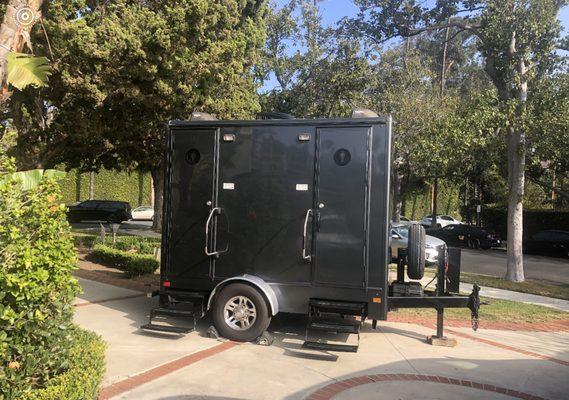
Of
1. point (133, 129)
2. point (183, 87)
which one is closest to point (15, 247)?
point (183, 87)

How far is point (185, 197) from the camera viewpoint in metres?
6.92

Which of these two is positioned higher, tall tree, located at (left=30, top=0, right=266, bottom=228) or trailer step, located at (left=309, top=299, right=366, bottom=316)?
tall tree, located at (left=30, top=0, right=266, bottom=228)

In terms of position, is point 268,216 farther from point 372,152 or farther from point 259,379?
point 259,379

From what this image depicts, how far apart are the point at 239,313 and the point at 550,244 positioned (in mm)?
→ 23753

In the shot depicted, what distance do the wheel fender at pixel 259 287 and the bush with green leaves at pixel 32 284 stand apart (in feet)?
9.73

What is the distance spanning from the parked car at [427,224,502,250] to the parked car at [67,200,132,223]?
2159 centimetres

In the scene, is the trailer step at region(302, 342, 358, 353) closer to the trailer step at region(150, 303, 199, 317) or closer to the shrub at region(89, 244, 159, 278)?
the trailer step at region(150, 303, 199, 317)

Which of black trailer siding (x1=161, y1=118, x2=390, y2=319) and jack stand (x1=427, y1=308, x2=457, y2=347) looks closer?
black trailer siding (x1=161, y1=118, x2=390, y2=319)

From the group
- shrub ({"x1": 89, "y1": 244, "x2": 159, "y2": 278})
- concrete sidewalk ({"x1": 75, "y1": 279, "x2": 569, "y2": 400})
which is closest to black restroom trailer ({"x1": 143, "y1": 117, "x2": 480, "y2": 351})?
concrete sidewalk ({"x1": 75, "y1": 279, "x2": 569, "y2": 400})

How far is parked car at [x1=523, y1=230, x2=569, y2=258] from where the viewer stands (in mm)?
25091

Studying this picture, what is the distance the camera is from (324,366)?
571 centimetres

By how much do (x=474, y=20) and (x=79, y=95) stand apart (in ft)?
37.5

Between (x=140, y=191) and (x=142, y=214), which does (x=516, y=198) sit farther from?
(x=140, y=191)

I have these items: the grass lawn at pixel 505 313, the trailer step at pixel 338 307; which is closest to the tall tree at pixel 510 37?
the grass lawn at pixel 505 313
